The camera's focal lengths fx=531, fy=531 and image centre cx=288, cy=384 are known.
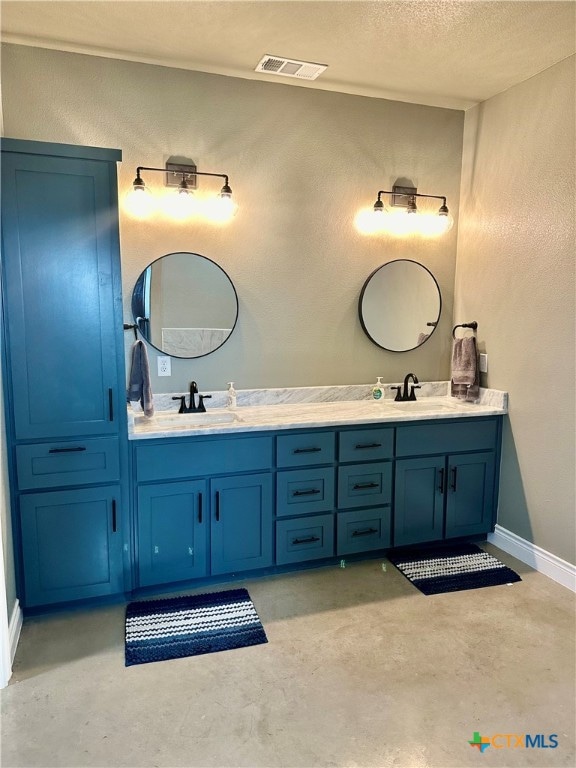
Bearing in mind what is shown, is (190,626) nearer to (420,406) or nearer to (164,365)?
(164,365)

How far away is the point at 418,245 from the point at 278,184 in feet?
3.45

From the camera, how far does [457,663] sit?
7.30 ft

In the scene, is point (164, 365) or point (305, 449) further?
point (164, 365)

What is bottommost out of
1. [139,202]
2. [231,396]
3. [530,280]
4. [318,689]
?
[318,689]

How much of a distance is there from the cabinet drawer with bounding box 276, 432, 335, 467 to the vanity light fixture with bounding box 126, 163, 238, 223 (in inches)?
53.0

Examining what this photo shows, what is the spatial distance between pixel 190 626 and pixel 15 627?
2.46 ft

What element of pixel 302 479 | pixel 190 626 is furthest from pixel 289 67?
pixel 190 626

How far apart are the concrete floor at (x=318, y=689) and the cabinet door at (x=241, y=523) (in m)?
0.21

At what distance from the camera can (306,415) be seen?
3.04 metres

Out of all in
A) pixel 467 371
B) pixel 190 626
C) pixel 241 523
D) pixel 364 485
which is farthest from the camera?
pixel 467 371

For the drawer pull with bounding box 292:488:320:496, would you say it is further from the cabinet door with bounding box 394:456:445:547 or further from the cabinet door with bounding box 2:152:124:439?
the cabinet door with bounding box 2:152:124:439

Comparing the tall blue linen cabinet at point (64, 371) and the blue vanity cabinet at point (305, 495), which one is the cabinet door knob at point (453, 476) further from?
the tall blue linen cabinet at point (64, 371)

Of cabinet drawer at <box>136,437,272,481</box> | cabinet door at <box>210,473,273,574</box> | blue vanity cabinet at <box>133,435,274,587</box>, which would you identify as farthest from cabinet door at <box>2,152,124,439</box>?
cabinet door at <box>210,473,273,574</box>

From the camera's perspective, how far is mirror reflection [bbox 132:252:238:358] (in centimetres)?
299
